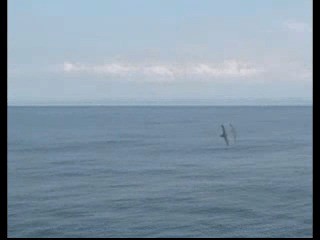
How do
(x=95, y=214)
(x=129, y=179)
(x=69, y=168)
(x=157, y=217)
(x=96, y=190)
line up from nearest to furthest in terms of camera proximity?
1. (x=157, y=217)
2. (x=95, y=214)
3. (x=96, y=190)
4. (x=129, y=179)
5. (x=69, y=168)

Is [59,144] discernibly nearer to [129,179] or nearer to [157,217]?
[129,179]

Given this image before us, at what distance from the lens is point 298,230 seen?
57.8 feet

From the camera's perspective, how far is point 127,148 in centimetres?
4512

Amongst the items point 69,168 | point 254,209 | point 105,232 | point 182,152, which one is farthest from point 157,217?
point 182,152

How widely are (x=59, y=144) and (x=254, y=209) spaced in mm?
30255

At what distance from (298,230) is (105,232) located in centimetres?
735

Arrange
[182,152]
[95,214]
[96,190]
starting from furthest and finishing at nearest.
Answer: [182,152] → [96,190] → [95,214]

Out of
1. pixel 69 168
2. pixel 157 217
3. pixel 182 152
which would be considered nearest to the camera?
pixel 157 217
